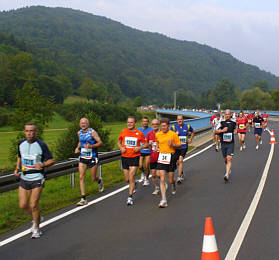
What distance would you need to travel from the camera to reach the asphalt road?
5.52m

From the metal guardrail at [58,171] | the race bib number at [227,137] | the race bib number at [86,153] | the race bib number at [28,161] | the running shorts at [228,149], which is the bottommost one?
the metal guardrail at [58,171]

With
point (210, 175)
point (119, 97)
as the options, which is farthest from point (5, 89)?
point (210, 175)

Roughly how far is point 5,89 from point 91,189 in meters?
111

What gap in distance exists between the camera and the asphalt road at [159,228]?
552cm

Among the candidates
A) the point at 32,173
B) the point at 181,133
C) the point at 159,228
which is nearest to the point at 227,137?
the point at 181,133

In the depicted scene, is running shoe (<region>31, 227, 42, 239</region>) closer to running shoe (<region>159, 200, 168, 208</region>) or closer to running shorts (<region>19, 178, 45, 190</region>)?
running shorts (<region>19, 178, 45, 190</region>)

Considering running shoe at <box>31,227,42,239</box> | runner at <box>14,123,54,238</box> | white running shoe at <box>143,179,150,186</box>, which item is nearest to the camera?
running shoe at <box>31,227,42,239</box>

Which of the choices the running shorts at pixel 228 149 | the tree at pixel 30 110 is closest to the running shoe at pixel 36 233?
the running shorts at pixel 228 149

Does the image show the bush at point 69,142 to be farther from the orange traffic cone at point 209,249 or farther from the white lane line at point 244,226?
the orange traffic cone at point 209,249

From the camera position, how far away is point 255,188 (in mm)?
10117

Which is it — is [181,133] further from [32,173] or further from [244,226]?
[32,173]

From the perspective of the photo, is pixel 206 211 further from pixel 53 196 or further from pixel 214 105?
pixel 214 105

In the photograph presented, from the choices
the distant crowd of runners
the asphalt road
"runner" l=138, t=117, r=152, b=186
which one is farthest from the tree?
the asphalt road

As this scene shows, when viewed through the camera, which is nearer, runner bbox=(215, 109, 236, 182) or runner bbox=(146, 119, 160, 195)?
runner bbox=(146, 119, 160, 195)
